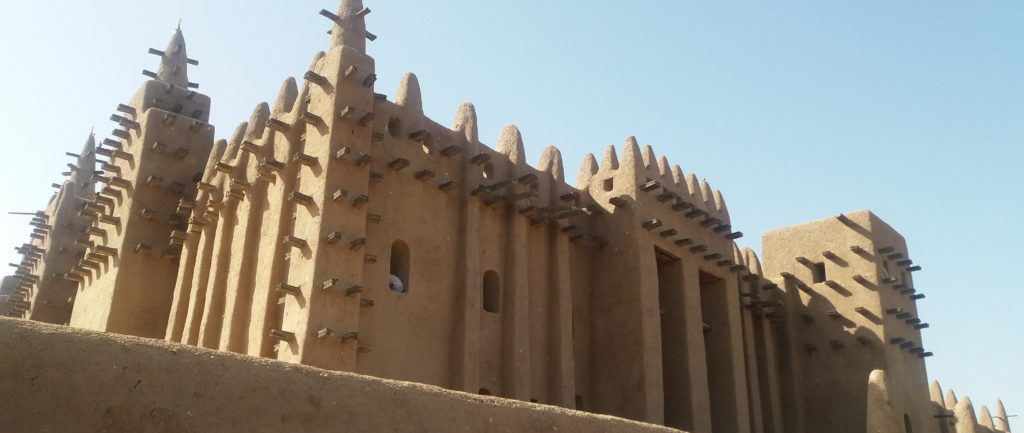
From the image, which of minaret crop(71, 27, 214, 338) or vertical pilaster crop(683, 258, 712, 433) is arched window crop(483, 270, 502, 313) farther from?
minaret crop(71, 27, 214, 338)

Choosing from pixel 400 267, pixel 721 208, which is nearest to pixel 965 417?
pixel 721 208

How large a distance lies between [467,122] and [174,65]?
8.81m

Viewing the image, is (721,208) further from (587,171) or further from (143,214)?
(143,214)

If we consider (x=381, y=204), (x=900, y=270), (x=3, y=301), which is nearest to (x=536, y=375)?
(x=381, y=204)

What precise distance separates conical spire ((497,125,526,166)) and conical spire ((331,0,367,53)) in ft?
13.0

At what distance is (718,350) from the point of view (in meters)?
21.1

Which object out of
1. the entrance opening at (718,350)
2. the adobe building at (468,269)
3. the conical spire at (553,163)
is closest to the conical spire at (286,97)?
the adobe building at (468,269)

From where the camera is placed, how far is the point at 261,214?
16016 mm

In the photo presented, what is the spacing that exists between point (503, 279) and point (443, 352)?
2.21 m

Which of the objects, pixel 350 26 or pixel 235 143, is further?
pixel 235 143

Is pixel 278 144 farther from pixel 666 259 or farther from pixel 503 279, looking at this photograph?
pixel 666 259

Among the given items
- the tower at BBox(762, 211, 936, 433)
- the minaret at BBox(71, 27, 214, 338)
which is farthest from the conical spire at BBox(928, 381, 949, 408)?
the minaret at BBox(71, 27, 214, 338)

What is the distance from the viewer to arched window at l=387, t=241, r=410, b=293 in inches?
602

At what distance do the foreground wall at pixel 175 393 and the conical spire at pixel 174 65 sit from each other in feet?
57.4
